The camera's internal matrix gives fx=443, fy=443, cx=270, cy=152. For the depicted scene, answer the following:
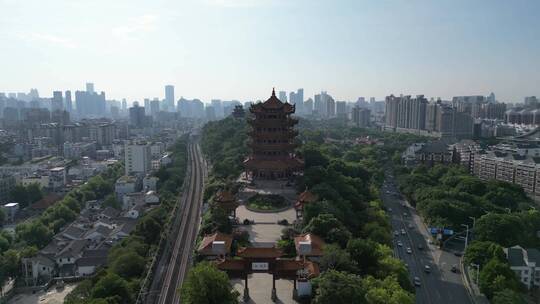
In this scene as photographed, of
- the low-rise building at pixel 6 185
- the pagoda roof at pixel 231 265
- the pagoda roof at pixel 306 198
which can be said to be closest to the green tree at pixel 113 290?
the pagoda roof at pixel 231 265

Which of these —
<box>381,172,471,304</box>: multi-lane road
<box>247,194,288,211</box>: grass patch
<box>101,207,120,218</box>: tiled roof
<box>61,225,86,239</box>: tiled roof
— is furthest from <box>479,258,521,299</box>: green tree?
<box>101,207,120,218</box>: tiled roof

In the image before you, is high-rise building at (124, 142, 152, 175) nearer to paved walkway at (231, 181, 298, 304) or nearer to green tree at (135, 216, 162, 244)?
green tree at (135, 216, 162, 244)

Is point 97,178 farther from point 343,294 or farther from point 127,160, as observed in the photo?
point 343,294

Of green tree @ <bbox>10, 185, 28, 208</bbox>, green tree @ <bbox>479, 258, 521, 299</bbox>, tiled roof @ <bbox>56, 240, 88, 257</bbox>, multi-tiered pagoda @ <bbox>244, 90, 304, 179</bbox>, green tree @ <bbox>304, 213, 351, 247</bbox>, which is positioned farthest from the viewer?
green tree @ <bbox>10, 185, 28, 208</bbox>

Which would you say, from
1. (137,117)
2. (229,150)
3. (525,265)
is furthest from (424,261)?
(137,117)

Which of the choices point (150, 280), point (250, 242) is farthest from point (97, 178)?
point (250, 242)

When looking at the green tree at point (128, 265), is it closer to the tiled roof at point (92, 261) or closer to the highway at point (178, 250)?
the highway at point (178, 250)
